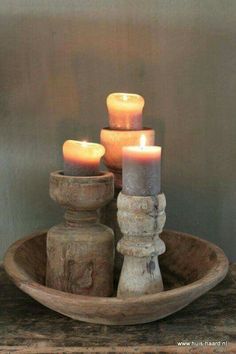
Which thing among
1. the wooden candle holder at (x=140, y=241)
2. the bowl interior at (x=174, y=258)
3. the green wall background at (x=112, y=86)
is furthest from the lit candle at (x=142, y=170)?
the green wall background at (x=112, y=86)

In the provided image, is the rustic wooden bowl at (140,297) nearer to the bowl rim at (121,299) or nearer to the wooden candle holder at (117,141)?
the bowl rim at (121,299)

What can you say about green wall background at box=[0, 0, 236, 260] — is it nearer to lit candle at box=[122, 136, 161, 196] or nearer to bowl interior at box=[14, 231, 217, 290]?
bowl interior at box=[14, 231, 217, 290]

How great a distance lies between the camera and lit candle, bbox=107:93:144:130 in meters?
0.56

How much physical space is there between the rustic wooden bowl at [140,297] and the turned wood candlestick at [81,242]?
0.04 m

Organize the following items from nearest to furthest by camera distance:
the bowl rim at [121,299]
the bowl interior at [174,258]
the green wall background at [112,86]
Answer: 1. the bowl rim at [121,299]
2. the bowl interior at [174,258]
3. the green wall background at [112,86]

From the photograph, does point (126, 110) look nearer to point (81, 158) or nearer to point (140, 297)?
point (81, 158)

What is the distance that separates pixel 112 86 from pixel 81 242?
0.96ft

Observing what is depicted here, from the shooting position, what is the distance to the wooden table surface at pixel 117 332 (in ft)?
1.41

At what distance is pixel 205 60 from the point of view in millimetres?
701

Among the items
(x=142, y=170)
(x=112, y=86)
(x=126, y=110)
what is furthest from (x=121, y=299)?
(x=112, y=86)

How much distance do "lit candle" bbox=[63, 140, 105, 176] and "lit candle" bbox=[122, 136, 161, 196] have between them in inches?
2.0

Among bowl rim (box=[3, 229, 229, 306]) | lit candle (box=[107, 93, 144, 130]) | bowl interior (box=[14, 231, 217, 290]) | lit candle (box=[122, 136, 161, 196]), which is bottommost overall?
bowl interior (box=[14, 231, 217, 290])

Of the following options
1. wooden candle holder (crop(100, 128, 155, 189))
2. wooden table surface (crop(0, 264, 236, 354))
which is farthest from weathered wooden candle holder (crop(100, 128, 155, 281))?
wooden table surface (crop(0, 264, 236, 354))

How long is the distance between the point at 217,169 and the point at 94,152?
0.93 feet
